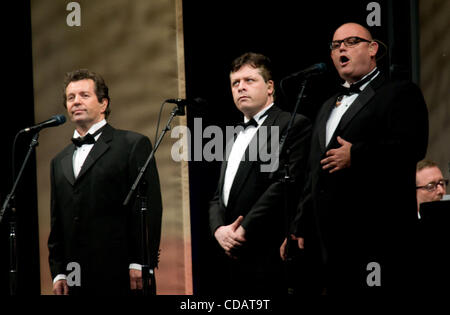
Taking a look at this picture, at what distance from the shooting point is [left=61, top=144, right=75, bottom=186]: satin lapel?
14.5 ft

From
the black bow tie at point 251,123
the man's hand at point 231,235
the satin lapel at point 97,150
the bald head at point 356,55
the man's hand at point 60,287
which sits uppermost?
the bald head at point 356,55

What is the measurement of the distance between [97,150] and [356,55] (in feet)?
5.82

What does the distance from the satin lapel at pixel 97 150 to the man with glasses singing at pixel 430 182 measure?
6.80 feet

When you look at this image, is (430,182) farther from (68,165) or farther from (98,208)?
(68,165)

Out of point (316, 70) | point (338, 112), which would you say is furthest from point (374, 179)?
point (316, 70)

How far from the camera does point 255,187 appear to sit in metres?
4.11

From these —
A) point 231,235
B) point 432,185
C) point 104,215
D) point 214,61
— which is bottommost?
point 231,235

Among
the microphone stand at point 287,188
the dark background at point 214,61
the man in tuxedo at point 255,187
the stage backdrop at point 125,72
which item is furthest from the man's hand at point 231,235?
the stage backdrop at point 125,72

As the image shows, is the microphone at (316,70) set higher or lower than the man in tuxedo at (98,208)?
higher

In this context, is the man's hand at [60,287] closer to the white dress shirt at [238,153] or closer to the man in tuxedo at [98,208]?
the man in tuxedo at [98,208]

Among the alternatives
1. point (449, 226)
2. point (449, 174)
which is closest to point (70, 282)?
point (449, 226)

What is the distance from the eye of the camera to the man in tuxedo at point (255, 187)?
13.1 feet

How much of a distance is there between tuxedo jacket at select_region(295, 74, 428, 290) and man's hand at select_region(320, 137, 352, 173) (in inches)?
1.3

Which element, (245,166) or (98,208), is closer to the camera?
(245,166)
